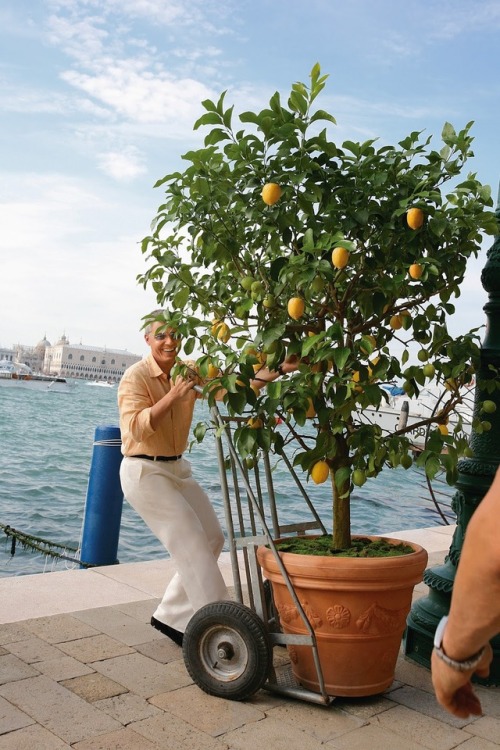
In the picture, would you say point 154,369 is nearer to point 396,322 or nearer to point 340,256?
point 396,322

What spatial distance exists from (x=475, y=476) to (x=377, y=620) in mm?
964

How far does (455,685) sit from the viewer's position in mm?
1217

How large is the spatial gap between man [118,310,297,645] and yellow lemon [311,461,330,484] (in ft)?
1.49

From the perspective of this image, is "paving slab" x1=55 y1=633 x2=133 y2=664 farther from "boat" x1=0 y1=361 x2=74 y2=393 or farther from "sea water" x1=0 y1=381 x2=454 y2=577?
"boat" x1=0 y1=361 x2=74 y2=393

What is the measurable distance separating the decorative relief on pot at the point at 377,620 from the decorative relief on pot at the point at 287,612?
10.7 inches

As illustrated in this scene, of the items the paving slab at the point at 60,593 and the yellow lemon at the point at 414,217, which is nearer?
the yellow lemon at the point at 414,217

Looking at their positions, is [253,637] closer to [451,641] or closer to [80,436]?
[451,641]

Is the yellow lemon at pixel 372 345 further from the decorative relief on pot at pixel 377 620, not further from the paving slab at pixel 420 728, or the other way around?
the paving slab at pixel 420 728

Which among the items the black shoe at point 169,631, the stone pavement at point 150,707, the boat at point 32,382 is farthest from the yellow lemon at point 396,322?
the boat at point 32,382

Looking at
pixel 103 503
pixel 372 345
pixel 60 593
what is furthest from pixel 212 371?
pixel 103 503

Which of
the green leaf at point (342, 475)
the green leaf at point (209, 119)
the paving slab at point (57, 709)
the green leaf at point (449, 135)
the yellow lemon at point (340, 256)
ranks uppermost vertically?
the green leaf at point (449, 135)

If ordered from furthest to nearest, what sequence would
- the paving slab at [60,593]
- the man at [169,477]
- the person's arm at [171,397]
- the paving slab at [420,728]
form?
1. the paving slab at [60,593]
2. the man at [169,477]
3. the person's arm at [171,397]
4. the paving slab at [420,728]

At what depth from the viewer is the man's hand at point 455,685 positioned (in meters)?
1.21

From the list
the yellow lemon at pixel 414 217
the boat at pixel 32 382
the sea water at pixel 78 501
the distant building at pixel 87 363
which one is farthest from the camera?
the distant building at pixel 87 363
